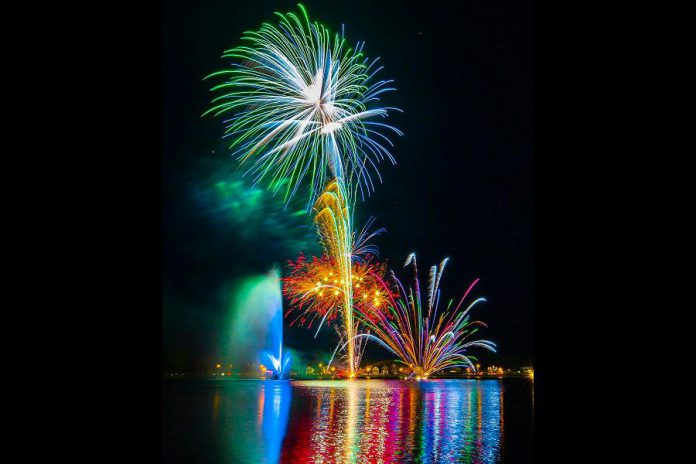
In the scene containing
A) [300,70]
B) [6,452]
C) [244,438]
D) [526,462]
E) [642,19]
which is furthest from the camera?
[300,70]

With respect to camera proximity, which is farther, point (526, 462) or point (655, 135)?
point (526, 462)

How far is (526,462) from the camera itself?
762cm

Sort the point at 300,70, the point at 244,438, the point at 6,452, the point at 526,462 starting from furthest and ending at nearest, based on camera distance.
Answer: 1. the point at 300,70
2. the point at 244,438
3. the point at 526,462
4. the point at 6,452

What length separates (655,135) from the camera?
4.30 metres

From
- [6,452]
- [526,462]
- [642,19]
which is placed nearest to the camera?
[6,452]

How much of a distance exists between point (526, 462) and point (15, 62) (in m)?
7.18

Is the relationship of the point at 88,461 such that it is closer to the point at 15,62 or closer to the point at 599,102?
the point at 15,62

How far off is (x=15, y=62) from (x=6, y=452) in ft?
9.05

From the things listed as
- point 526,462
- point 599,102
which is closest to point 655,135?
point 599,102

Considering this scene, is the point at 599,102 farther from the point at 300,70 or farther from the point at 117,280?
the point at 300,70

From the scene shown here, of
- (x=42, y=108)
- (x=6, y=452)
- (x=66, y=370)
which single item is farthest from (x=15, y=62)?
(x=6, y=452)

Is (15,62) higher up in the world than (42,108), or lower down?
higher up

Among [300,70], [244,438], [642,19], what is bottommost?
[244,438]

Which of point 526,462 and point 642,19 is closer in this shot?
point 642,19
